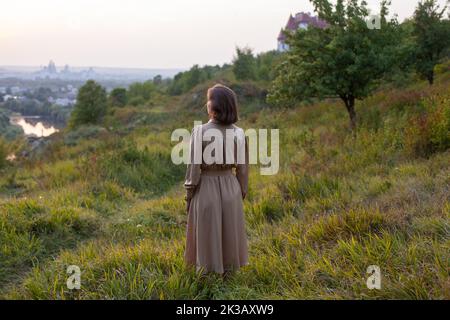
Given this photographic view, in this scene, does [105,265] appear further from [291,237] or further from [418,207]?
[418,207]

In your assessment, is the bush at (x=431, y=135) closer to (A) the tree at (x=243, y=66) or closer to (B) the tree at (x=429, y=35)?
(B) the tree at (x=429, y=35)

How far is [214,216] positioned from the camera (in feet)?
12.5

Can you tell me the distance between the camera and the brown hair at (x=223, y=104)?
365 centimetres

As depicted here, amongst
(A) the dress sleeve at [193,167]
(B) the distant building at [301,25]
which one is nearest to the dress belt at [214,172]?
(A) the dress sleeve at [193,167]

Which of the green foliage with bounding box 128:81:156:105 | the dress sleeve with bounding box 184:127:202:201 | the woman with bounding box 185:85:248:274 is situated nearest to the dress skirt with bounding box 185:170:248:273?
the woman with bounding box 185:85:248:274

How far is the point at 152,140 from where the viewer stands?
14.6 metres

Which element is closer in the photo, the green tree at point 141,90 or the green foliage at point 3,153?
the green foliage at point 3,153

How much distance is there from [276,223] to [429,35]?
47.9 feet

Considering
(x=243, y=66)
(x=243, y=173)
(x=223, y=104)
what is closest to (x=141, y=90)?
(x=243, y=66)

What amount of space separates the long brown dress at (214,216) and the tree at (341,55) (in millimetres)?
7638

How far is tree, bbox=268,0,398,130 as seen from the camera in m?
10.7

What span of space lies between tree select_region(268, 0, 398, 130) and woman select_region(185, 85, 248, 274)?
24.9 ft
